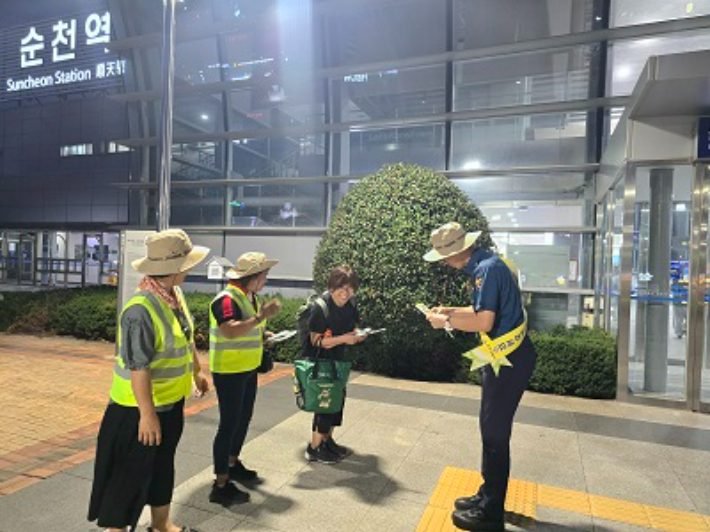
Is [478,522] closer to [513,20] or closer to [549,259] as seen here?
[549,259]

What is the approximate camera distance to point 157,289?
2.62 m

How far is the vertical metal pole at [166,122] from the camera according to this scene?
586cm

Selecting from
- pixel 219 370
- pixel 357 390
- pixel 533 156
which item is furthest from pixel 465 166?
pixel 219 370

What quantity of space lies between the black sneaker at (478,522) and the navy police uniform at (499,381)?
0.03m

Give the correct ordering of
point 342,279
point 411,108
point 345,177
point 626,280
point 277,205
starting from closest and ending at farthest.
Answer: point 342,279, point 626,280, point 345,177, point 411,108, point 277,205

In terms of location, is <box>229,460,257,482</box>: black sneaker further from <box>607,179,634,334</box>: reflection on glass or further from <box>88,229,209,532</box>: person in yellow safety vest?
<box>607,179,634,334</box>: reflection on glass

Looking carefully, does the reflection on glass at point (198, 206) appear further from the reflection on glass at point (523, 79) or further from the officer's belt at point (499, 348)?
the officer's belt at point (499, 348)

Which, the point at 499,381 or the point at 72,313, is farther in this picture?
the point at 72,313

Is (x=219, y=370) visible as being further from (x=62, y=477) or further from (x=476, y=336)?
(x=476, y=336)

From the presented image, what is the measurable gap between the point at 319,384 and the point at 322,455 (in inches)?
24.4

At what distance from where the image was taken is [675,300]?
6418 millimetres

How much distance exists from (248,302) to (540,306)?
7.03 meters

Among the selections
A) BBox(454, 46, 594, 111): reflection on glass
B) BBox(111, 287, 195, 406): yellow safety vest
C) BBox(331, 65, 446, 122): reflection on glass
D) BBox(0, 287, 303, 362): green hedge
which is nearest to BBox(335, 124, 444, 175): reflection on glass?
BBox(331, 65, 446, 122): reflection on glass

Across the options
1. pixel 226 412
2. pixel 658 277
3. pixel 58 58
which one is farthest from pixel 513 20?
pixel 58 58
